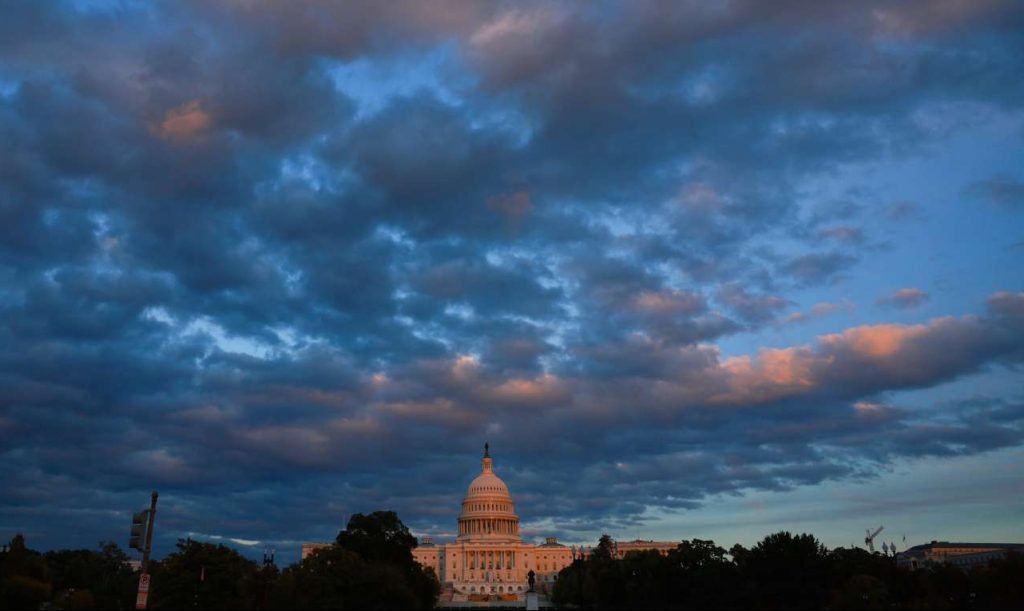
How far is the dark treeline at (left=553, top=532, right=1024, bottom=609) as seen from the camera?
84875 millimetres

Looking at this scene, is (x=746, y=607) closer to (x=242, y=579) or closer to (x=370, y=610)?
(x=370, y=610)

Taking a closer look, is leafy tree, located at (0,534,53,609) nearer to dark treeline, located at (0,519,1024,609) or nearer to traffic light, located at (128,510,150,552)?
dark treeline, located at (0,519,1024,609)

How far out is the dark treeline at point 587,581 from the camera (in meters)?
79.2

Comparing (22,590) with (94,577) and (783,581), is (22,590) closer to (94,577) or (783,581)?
(94,577)

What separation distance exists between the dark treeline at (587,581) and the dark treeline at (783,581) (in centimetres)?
15

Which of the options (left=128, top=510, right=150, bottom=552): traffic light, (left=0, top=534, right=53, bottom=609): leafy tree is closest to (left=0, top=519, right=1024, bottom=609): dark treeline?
(left=0, top=534, right=53, bottom=609): leafy tree

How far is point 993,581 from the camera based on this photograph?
286ft

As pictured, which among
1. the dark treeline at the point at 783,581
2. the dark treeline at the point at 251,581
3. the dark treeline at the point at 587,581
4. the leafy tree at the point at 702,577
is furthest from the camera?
the leafy tree at the point at 702,577

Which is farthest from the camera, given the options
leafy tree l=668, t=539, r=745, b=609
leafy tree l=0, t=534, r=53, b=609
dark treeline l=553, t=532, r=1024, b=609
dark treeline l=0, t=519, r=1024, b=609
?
leafy tree l=668, t=539, r=745, b=609

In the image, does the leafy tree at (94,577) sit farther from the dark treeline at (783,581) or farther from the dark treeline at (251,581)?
the dark treeline at (783,581)

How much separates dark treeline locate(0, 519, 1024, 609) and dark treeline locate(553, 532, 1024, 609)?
0.49ft

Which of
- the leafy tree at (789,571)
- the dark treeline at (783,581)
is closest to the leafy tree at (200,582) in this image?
the dark treeline at (783,581)

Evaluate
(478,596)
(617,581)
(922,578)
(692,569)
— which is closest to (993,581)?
(922,578)

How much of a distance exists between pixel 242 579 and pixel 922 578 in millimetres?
73249
